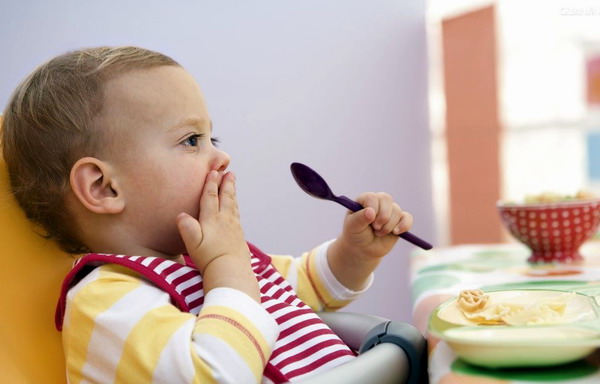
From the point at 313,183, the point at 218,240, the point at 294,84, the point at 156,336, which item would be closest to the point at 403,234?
the point at 313,183

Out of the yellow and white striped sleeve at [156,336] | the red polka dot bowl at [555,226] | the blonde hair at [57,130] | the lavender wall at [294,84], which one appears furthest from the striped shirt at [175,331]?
the lavender wall at [294,84]

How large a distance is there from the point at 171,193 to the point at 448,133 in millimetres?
1557

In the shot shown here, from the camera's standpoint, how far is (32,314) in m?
0.73

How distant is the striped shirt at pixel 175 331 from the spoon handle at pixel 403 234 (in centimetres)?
14

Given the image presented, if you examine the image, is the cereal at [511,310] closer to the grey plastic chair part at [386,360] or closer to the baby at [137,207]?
the grey plastic chair part at [386,360]

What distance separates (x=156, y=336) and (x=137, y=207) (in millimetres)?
193

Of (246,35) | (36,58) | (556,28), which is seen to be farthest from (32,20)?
(556,28)

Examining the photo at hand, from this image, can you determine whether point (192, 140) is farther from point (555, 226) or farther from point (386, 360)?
point (555, 226)

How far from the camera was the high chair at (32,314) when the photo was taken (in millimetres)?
Answer: 702

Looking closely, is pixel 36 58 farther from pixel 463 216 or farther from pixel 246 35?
pixel 463 216

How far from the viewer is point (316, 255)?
95 centimetres

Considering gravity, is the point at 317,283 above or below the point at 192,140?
below

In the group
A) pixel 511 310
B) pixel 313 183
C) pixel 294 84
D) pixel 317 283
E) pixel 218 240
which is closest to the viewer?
pixel 511 310

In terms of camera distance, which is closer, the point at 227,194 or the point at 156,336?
the point at 156,336
